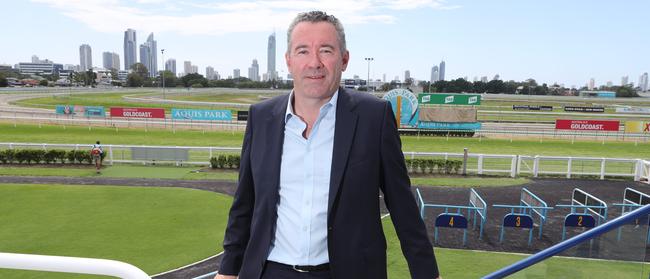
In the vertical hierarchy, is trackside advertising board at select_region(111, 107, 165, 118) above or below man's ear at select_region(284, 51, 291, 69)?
below

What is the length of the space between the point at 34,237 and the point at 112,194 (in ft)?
14.9

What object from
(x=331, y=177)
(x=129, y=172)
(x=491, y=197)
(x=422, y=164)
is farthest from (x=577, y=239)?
(x=129, y=172)

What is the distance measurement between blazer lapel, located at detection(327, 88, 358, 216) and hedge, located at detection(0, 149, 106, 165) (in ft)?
70.2

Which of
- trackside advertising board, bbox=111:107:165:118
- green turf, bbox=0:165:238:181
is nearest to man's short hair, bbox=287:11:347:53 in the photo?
green turf, bbox=0:165:238:181

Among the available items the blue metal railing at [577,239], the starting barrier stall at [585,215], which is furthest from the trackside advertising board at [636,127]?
the blue metal railing at [577,239]

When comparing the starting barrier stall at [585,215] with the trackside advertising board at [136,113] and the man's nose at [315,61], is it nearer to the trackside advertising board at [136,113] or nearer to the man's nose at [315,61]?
the man's nose at [315,61]

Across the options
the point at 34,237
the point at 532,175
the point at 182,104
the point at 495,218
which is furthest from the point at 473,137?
the point at 182,104

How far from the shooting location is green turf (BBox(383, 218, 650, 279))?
2500mm

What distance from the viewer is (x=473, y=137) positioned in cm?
3488

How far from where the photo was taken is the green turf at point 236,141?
28.2m

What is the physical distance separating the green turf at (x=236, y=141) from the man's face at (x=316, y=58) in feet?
85.8

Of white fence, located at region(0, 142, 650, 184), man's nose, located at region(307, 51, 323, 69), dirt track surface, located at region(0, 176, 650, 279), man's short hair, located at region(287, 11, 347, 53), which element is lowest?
dirt track surface, located at region(0, 176, 650, 279)

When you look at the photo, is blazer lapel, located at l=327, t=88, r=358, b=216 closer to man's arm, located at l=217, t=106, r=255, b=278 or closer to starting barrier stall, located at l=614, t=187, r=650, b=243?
man's arm, located at l=217, t=106, r=255, b=278

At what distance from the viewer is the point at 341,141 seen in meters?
1.95
